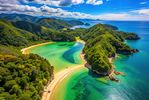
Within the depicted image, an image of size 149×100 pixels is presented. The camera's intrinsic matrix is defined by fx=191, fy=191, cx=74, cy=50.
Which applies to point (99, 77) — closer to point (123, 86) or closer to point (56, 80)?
point (123, 86)

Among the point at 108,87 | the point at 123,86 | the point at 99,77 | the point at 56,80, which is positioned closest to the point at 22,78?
the point at 56,80

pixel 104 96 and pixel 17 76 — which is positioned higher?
pixel 17 76

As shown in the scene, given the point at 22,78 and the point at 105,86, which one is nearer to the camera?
the point at 22,78

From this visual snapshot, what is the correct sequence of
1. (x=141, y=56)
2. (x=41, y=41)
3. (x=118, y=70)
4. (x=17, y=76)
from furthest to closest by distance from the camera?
(x=41, y=41) → (x=141, y=56) → (x=118, y=70) → (x=17, y=76)

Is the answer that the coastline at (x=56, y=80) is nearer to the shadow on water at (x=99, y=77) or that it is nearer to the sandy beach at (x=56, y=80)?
the sandy beach at (x=56, y=80)

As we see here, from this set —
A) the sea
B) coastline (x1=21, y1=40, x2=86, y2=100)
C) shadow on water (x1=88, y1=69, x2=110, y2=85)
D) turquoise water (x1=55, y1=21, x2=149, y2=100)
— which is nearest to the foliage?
coastline (x1=21, y1=40, x2=86, y2=100)

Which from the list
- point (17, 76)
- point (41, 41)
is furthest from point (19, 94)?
point (41, 41)

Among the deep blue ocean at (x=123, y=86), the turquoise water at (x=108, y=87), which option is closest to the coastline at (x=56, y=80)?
the turquoise water at (x=108, y=87)

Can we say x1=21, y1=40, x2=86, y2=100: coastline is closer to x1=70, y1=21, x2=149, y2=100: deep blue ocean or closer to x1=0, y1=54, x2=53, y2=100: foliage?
x1=0, y1=54, x2=53, y2=100: foliage

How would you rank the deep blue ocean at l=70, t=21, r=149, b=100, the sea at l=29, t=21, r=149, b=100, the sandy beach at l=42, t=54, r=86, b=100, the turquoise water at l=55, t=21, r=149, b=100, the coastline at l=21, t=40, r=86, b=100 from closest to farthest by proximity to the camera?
the sandy beach at l=42, t=54, r=86, b=100 < the coastline at l=21, t=40, r=86, b=100 < the sea at l=29, t=21, r=149, b=100 < the turquoise water at l=55, t=21, r=149, b=100 < the deep blue ocean at l=70, t=21, r=149, b=100

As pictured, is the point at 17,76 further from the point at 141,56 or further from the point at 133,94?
the point at 141,56

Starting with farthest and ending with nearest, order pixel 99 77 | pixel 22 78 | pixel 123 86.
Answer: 1. pixel 99 77
2. pixel 123 86
3. pixel 22 78
